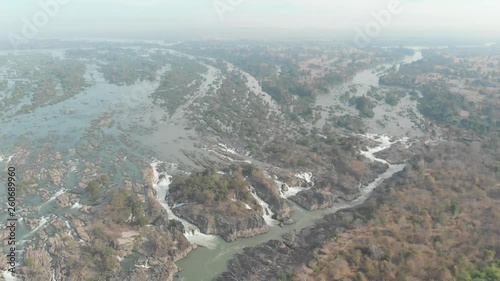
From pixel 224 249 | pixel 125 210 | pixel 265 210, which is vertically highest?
pixel 125 210

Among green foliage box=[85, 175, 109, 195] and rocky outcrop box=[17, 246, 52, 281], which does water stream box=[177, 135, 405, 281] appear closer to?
rocky outcrop box=[17, 246, 52, 281]

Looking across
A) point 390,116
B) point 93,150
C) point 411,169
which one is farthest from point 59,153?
point 390,116

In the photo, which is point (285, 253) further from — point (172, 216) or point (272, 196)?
point (172, 216)

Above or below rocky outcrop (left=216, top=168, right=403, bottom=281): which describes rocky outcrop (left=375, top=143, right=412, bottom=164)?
above

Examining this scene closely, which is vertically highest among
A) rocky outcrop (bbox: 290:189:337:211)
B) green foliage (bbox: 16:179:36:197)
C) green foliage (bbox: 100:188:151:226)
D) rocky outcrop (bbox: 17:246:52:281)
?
green foliage (bbox: 16:179:36:197)

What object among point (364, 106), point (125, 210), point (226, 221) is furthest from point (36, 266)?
point (364, 106)

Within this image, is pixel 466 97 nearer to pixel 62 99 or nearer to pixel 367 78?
pixel 367 78

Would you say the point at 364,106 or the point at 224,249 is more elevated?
the point at 364,106

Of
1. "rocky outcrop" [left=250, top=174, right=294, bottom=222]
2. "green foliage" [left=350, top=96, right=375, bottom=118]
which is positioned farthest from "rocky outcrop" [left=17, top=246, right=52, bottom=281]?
"green foliage" [left=350, top=96, right=375, bottom=118]
